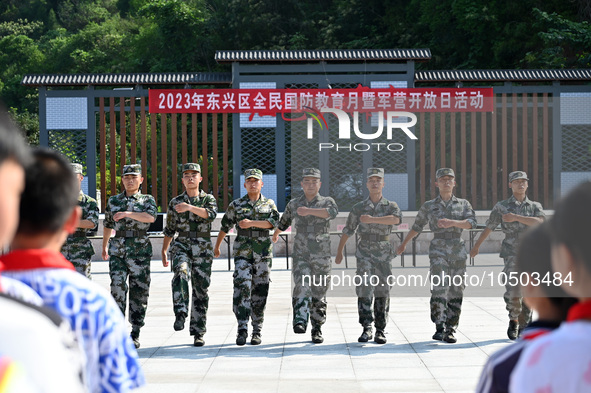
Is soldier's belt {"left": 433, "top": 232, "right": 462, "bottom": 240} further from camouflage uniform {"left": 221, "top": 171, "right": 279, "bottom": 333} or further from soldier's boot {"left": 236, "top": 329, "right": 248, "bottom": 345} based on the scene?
soldier's boot {"left": 236, "top": 329, "right": 248, "bottom": 345}

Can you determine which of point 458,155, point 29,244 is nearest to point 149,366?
point 29,244

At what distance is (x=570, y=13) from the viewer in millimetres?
24516

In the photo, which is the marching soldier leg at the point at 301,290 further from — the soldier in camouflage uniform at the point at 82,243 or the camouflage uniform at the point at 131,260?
the soldier in camouflage uniform at the point at 82,243

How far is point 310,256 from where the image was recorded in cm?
766

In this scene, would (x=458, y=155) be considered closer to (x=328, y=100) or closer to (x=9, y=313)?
(x=328, y=100)

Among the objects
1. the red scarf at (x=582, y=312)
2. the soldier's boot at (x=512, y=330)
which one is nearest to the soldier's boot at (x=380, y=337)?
the soldier's boot at (x=512, y=330)

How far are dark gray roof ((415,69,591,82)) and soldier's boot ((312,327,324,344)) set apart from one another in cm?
1092

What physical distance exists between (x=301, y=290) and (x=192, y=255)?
1140 mm

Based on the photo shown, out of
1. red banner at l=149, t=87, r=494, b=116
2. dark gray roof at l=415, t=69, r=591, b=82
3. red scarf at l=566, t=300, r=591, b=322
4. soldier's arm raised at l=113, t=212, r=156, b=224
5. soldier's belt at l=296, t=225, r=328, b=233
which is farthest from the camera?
dark gray roof at l=415, t=69, r=591, b=82

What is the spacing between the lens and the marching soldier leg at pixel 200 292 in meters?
7.32

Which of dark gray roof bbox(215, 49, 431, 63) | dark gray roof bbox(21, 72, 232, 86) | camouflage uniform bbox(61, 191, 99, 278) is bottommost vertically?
camouflage uniform bbox(61, 191, 99, 278)

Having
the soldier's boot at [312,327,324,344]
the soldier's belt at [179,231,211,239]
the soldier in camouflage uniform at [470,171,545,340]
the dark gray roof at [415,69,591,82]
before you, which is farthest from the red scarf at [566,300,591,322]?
the dark gray roof at [415,69,591,82]

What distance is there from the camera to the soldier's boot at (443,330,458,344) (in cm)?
726

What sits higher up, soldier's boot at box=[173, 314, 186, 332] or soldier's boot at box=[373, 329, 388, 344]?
soldier's boot at box=[173, 314, 186, 332]
